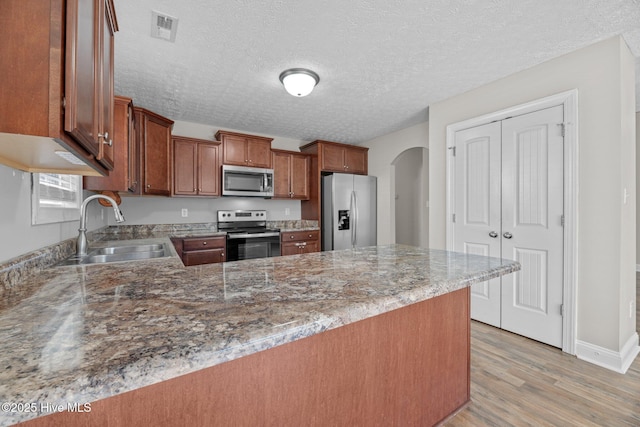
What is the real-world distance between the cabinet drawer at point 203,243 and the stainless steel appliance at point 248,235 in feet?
0.30

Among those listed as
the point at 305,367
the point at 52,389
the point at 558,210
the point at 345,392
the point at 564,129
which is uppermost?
the point at 564,129

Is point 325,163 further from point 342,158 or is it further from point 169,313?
point 169,313

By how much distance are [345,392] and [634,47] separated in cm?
315

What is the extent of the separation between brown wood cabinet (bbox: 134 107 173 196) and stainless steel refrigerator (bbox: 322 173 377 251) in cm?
222

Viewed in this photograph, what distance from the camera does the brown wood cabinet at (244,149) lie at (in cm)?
390

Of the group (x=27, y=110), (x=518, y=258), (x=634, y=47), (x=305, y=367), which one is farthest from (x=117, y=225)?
(x=634, y=47)

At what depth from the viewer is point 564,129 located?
220 cm

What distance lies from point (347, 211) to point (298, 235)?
88 cm

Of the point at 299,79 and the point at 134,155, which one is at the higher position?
the point at 299,79

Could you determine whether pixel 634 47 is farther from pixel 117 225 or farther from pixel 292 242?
pixel 117 225

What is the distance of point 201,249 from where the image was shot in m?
3.46

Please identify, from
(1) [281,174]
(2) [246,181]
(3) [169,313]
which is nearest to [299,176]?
(1) [281,174]

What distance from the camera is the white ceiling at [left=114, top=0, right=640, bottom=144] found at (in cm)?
172

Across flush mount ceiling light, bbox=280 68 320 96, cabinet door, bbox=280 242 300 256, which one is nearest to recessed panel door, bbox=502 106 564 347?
flush mount ceiling light, bbox=280 68 320 96
